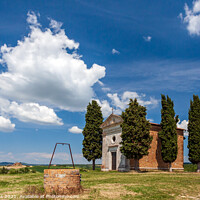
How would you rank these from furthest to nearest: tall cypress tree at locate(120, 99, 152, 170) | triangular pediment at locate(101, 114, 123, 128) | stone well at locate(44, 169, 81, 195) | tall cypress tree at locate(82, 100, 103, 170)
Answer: tall cypress tree at locate(82, 100, 103, 170)
triangular pediment at locate(101, 114, 123, 128)
tall cypress tree at locate(120, 99, 152, 170)
stone well at locate(44, 169, 81, 195)

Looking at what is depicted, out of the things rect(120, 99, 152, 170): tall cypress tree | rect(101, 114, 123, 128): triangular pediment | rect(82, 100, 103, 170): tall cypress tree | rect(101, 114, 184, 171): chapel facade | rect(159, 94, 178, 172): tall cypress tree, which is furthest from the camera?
rect(82, 100, 103, 170): tall cypress tree

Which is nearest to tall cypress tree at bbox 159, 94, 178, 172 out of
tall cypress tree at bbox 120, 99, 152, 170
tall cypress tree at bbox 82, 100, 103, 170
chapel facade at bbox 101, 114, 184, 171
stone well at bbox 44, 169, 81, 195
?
chapel facade at bbox 101, 114, 184, 171

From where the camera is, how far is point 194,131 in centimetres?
2856

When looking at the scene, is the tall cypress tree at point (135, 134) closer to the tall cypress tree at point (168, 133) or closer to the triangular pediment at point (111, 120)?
the tall cypress tree at point (168, 133)

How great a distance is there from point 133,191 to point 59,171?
3762 mm

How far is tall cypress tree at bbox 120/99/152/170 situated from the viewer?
25.2m

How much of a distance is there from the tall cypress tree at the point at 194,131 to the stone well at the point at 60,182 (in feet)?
73.4

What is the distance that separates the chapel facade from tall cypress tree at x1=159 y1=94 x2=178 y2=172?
68.3 inches

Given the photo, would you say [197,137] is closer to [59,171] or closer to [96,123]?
[96,123]

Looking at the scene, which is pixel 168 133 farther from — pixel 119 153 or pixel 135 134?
pixel 119 153

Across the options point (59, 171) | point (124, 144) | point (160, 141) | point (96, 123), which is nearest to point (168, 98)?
point (160, 141)

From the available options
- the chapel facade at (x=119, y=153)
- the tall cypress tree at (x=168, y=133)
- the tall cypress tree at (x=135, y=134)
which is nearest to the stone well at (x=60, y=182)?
the tall cypress tree at (x=135, y=134)

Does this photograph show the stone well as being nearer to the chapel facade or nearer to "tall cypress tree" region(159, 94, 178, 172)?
the chapel facade

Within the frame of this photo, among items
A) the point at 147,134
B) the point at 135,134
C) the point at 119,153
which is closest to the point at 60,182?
the point at 135,134
